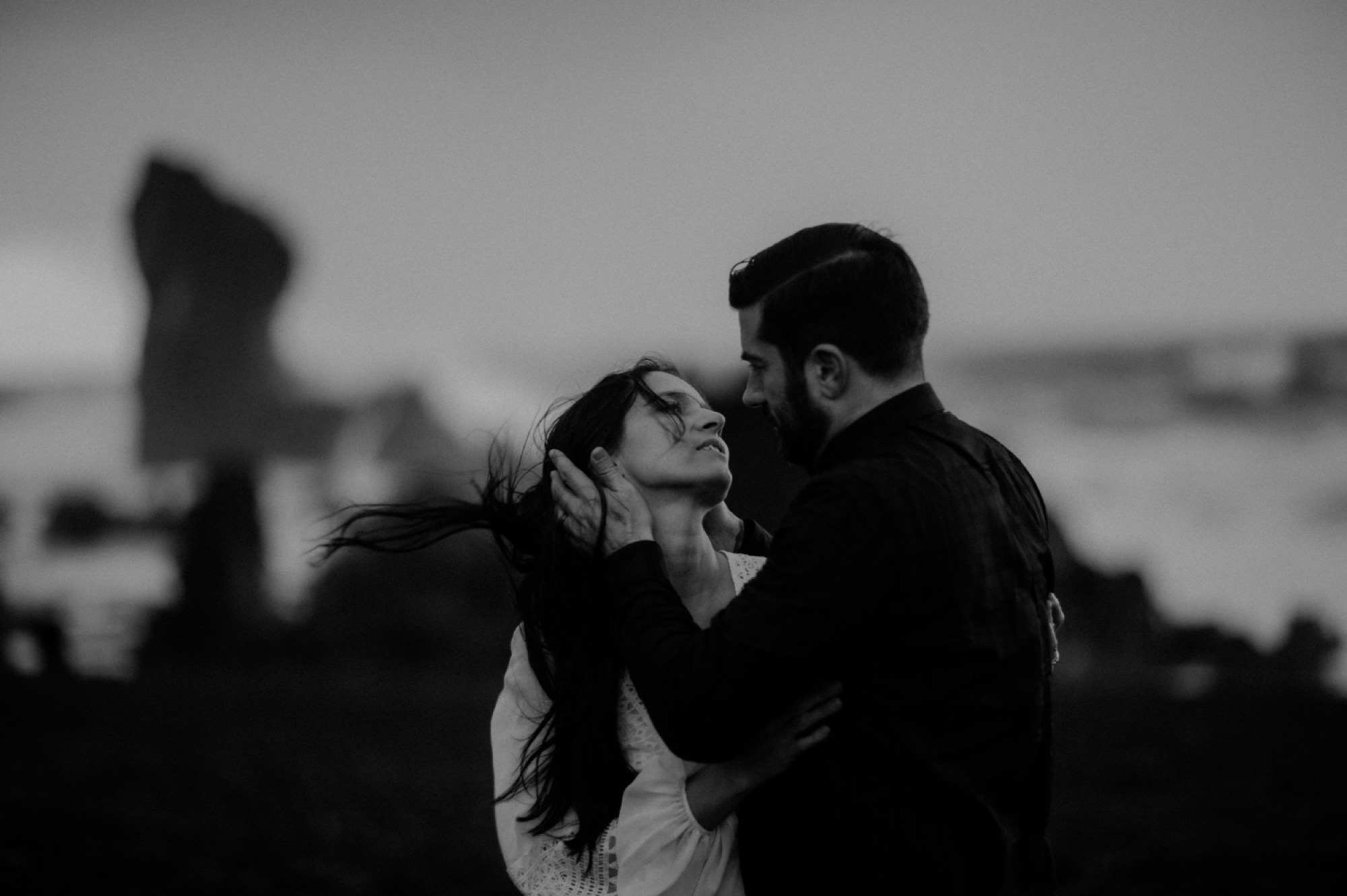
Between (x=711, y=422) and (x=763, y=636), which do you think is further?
(x=711, y=422)

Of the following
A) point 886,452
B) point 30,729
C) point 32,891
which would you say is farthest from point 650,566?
point 30,729

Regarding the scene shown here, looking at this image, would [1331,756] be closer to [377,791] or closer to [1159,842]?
[1159,842]

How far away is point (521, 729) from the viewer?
242 centimetres

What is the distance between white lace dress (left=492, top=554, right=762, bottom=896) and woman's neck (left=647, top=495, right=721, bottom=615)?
12 cm

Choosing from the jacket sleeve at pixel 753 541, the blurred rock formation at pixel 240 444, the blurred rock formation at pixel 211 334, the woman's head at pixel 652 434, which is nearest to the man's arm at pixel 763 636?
the woman's head at pixel 652 434

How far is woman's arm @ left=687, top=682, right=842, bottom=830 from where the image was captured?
191 centimetres

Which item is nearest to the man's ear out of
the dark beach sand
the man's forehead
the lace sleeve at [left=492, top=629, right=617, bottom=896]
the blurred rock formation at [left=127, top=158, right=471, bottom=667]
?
the man's forehead

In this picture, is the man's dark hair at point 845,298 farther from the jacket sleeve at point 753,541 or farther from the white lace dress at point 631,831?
the jacket sleeve at point 753,541

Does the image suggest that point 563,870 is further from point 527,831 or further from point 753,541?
point 753,541

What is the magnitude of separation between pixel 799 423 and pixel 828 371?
0.11 meters

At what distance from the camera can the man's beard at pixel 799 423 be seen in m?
2.03

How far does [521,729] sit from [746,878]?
582 mm

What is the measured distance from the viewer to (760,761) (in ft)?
6.43

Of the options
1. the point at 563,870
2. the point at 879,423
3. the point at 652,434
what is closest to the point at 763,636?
the point at 879,423
